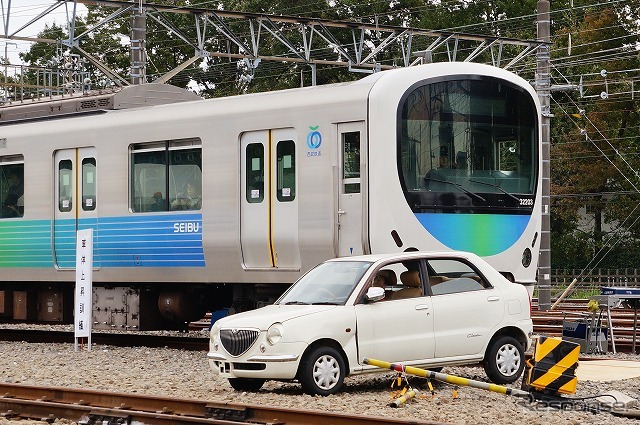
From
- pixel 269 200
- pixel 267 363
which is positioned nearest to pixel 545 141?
pixel 269 200

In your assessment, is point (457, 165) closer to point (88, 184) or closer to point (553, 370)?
point (553, 370)

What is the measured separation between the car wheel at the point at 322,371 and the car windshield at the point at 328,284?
65cm

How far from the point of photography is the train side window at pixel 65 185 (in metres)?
20.5

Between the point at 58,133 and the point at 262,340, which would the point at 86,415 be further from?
the point at 58,133

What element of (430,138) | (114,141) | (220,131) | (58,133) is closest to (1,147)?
(58,133)

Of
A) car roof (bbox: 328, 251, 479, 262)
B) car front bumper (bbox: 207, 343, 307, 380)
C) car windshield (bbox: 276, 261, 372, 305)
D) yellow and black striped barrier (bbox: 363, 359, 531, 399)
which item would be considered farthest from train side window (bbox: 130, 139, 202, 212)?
yellow and black striped barrier (bbox: 363, 359, 531, 399)

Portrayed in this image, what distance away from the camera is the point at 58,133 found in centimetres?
2062

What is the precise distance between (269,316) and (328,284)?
40.2 inches

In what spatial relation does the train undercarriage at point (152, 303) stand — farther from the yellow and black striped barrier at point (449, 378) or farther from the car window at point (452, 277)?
the yellow and black striped barrier at point (449, 378)

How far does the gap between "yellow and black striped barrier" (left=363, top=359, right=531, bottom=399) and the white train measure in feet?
11.5

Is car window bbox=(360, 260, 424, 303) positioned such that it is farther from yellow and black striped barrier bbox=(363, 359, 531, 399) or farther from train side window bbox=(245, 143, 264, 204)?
train side window bbox=(245, 143, 264, 204)

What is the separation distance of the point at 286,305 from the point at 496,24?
4618 centimetres

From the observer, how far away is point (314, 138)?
17.0 meters

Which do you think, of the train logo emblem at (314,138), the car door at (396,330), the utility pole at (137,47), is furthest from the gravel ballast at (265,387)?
the utility pole at (137,47)
